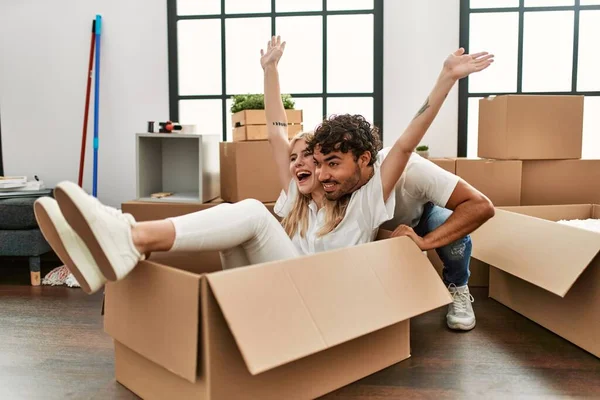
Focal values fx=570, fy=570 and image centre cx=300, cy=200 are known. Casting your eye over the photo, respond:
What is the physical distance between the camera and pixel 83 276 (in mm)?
1284

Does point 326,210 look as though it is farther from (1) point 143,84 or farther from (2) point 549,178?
(1) point 143,84

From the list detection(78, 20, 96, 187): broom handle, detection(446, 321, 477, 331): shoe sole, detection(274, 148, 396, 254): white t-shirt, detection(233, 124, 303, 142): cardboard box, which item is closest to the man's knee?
detection(446, 321, 477, 331): shoe sole

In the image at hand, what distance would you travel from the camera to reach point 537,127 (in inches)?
103

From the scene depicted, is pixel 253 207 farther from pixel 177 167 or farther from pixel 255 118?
pixel 177 167

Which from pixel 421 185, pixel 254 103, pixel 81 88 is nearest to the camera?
pixel 421 185

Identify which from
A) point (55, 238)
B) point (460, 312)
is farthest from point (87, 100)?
point (460, 312)

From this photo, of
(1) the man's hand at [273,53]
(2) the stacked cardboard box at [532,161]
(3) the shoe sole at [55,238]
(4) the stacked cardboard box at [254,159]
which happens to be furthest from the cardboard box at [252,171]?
(3) the shoe sole at [55,238]

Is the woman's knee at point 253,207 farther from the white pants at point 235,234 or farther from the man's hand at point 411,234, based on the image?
the man's hand at point 411,234

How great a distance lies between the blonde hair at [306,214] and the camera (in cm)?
180

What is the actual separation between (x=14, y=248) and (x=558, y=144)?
8.68 feet

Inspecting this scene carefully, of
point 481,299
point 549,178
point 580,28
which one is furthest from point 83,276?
point 580,28

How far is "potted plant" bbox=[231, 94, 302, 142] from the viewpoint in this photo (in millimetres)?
2680

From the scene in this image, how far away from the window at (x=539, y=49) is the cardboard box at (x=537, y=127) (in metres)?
0.55

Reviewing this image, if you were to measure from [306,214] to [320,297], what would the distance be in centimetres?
57
